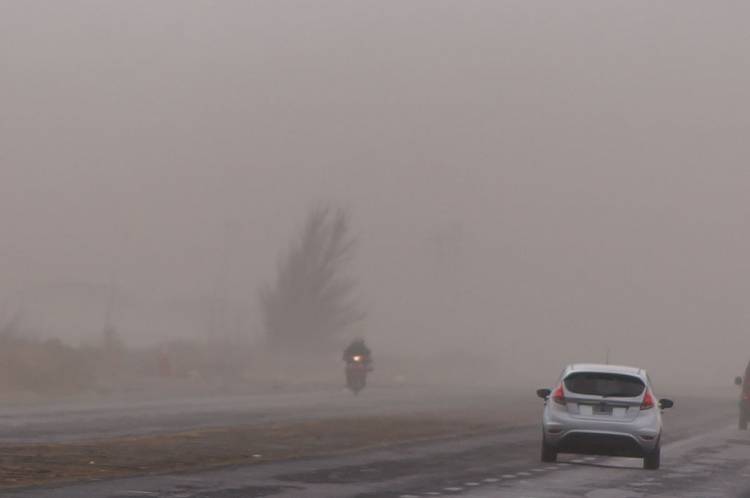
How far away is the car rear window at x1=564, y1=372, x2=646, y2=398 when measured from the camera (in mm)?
27141

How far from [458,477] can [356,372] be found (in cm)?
3138

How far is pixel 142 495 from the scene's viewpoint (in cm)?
1853

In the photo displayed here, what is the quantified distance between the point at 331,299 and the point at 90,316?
11028 cm

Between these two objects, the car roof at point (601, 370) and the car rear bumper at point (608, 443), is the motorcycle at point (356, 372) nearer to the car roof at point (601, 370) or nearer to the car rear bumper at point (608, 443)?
the car roof at point (601, 370)

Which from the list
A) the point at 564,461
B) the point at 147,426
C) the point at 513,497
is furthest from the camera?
the point at 147,426

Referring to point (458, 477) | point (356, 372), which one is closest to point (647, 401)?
point (458, 477)

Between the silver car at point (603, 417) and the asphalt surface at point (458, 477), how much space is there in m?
0.37

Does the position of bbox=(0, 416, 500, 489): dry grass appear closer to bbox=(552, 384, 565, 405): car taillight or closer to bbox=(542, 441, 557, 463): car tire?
bbox=(542, 441, 557, 463): car tire

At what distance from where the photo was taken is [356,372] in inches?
2152

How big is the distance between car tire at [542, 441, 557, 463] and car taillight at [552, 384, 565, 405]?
0.72m

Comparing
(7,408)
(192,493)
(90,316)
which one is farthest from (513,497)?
(90,316)

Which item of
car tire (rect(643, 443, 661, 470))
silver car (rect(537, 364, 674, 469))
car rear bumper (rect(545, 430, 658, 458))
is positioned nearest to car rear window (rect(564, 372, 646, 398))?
silver car (rect(537, 364, 674, 469))

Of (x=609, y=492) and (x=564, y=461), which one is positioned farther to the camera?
(x=564, y=461)

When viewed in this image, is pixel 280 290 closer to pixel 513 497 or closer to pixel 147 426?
pixel 147 426
